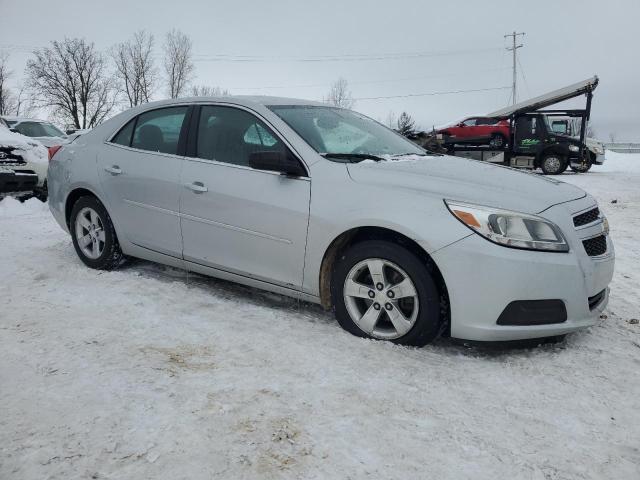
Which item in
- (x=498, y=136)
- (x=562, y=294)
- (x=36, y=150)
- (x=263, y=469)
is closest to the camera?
(x=263, y=469)

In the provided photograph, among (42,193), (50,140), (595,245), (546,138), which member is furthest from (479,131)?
(595,245)

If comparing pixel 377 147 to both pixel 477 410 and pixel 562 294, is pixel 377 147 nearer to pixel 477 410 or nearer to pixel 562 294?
pixel 562 294

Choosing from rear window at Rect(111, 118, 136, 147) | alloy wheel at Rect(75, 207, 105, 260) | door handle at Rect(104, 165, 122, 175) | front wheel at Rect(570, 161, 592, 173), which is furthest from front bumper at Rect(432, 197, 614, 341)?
front wheel at Rect(570, 161, 592, 173)

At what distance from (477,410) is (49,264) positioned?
3950 mm

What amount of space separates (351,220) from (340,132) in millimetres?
970

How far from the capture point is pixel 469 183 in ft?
9.57

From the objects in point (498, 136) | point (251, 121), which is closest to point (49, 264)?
point (251, 121)

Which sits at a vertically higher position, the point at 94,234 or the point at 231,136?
the point at 231,136

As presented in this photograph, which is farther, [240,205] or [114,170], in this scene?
[114,170]

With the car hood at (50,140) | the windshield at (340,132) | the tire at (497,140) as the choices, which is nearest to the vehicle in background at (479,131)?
the tire at (497,140)

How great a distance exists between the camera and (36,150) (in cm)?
750

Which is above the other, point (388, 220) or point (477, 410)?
point (388, 220)

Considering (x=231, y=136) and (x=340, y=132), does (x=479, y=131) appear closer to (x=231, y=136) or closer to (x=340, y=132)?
(x=340, y=132)

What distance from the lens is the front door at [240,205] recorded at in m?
3.21
